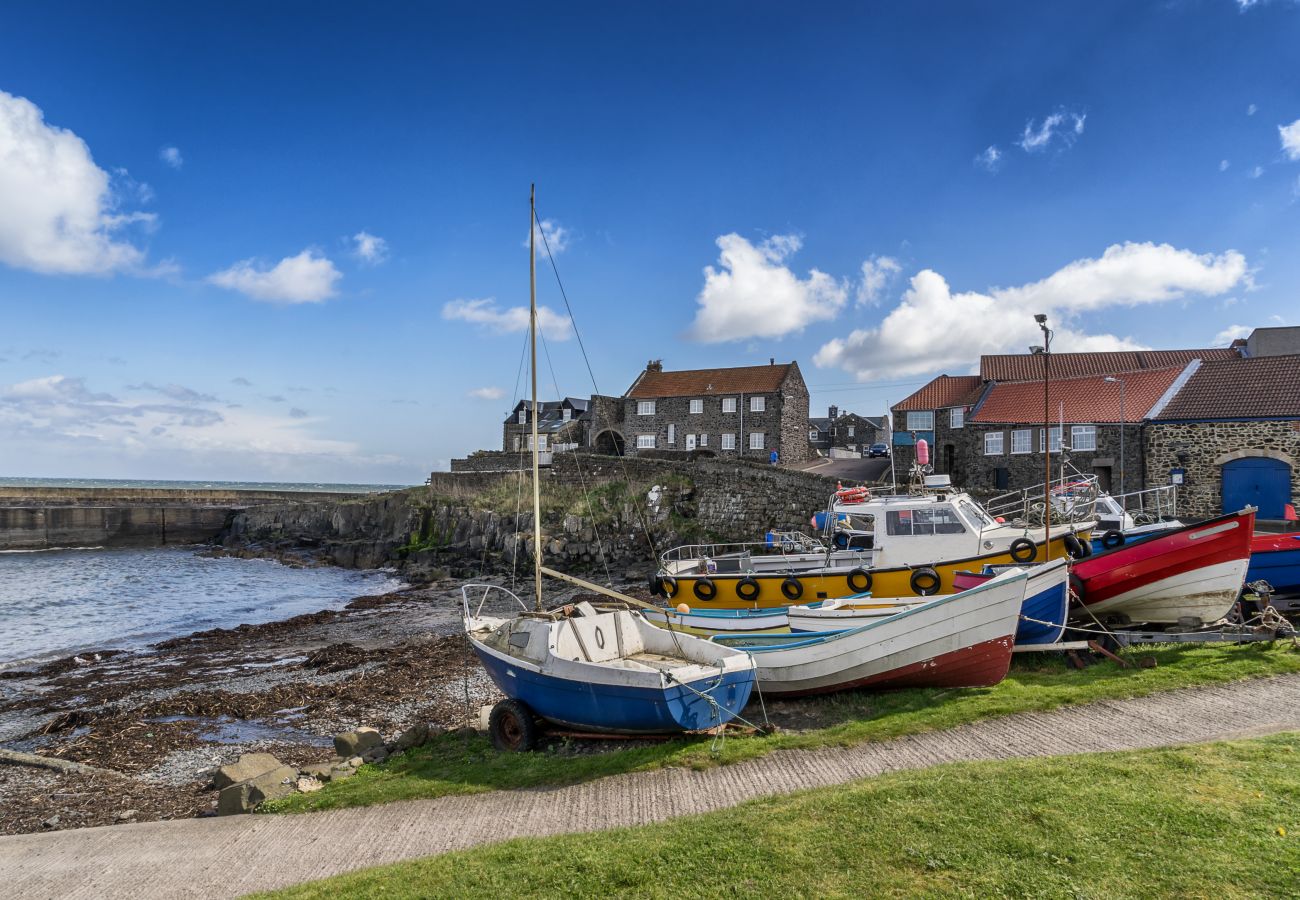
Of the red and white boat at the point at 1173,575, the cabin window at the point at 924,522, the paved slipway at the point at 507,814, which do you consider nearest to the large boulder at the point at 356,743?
the paved slipway at the point at 507,814

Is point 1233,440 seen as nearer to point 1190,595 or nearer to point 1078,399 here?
point 1078,399

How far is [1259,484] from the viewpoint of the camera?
2617 cm

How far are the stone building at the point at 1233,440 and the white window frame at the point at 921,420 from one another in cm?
1150

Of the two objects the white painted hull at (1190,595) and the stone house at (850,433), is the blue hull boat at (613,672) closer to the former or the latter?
the white painted hull at (1190,595)

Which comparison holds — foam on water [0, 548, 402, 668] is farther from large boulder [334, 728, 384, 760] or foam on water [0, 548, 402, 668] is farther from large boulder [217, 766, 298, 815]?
large boulder [217, 766, 298, 815]

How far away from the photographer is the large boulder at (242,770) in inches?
399

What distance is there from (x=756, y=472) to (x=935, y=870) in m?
29.2

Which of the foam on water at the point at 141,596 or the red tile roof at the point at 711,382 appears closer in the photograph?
the foam on water at the point at 141,596

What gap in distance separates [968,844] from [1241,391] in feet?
97.9

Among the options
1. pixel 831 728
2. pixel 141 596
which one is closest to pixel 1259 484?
pixel 831 728

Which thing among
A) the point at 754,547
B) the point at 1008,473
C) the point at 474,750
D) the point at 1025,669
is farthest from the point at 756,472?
the point at 474,750

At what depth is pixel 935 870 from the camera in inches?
211

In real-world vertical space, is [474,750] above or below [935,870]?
below

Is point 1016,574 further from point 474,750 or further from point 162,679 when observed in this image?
point 162,679
